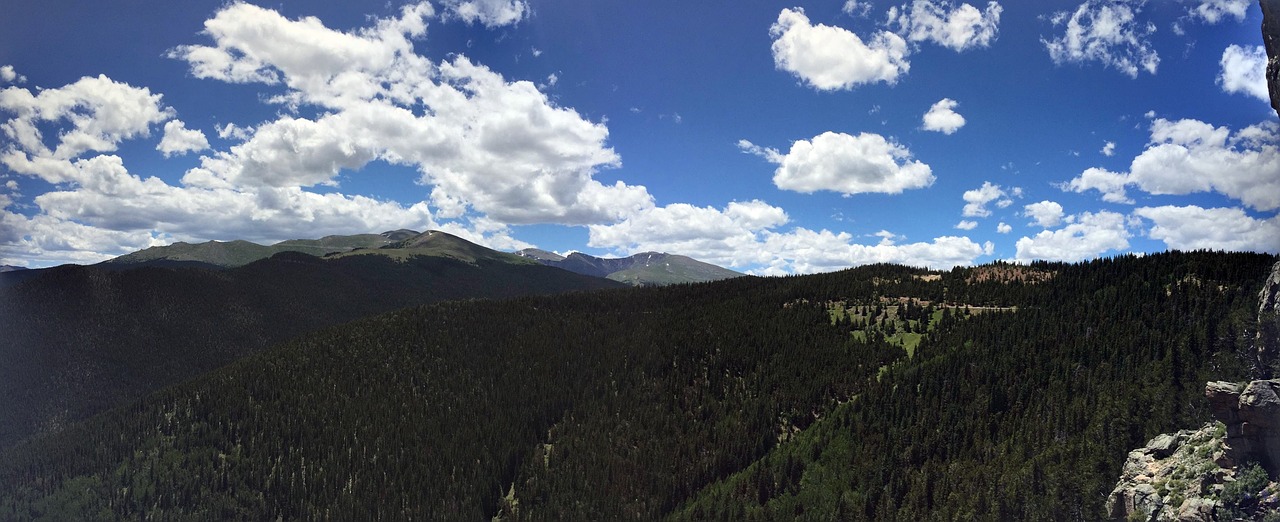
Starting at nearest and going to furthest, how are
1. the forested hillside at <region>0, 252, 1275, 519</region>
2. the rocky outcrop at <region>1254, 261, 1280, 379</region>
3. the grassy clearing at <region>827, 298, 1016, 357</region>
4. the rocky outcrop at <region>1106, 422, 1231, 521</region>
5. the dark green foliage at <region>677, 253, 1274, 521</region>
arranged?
the rocky outcrop at <region>1106, 422, 1231, 521</region>, the rocky outcrop at <region>1254, 261, 1280, 379</region>, the dark green foliage at <region>677, 253, 1274, 521</region>, the forested hillside at <region>0, 252, 1275, 519</region>, the grassy clearing at <region>827, 298, 1016, 357</region>

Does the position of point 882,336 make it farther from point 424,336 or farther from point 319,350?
point 319,350

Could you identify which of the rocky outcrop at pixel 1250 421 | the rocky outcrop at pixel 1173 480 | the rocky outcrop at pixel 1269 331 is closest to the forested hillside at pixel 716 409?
the rocky outcrop at pixel 1173 480

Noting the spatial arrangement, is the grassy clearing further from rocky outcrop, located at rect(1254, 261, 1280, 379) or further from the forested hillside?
rocky outcrop, located at rect(1254, 261, 1280, 379)

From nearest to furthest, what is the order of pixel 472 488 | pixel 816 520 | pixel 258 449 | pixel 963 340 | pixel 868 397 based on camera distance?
1. pixel 816 520
2. pixel 868 397
3. pixel 963 340
4. pixel 472 488
5. pixel 258 449

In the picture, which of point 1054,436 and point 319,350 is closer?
point 1054,436

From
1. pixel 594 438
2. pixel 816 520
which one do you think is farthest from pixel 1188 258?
pixel 594 438

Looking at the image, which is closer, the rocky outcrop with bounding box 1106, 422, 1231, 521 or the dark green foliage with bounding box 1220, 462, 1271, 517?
the dark green foliage with bounding box 1220, 462, 1271, 517

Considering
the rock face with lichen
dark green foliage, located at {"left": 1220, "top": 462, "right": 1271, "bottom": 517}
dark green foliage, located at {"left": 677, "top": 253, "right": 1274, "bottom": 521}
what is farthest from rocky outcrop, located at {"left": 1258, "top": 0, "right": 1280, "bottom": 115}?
dark green foliage, located at {"left": 1220, "top": 462, "right": 1271, "bottom": 517}

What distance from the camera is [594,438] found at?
124188 mm

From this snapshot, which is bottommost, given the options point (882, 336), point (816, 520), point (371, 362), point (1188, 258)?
point (816, 520)

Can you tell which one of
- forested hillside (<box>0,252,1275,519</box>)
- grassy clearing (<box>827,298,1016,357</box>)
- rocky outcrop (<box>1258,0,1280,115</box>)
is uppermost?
rocky outcrop (<box>1258,0,1280,115</box>)

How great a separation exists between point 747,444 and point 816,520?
76.8 feet

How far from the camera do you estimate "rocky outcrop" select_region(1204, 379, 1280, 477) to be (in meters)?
44.7

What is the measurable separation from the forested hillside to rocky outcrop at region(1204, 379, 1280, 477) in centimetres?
1872
